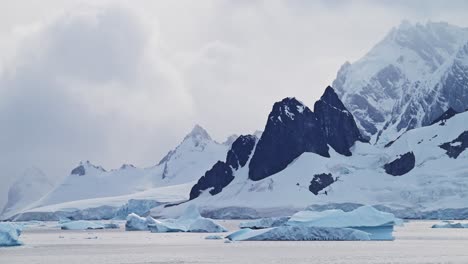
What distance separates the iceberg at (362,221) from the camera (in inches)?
4298

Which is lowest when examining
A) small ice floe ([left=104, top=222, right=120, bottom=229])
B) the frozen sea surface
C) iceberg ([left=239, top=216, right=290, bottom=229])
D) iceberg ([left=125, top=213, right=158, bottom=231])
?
the frozen sea surface

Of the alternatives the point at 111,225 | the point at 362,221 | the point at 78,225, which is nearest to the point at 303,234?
the point at 362,221

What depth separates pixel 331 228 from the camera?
4131 inches

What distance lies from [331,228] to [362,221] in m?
6.71

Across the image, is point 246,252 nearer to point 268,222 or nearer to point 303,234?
point 303,234

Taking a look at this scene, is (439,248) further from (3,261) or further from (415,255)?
(3,261)

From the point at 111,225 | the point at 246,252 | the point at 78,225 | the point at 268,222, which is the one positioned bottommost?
the point at 246,252

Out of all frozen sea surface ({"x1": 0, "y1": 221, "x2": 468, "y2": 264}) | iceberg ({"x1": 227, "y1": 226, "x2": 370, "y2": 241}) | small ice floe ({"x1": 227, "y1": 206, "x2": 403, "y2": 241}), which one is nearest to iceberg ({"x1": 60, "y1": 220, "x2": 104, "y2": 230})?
frozen sea surface ({"x1": 0, "y1": 221, "x2": 468, "y2": 264})

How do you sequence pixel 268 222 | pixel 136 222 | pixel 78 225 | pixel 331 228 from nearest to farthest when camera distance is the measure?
1. pixel 331 228
2. pixel 268 222
3. pixel 136 222
4. pixel 78 225

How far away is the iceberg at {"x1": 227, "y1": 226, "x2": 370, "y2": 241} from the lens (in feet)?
341

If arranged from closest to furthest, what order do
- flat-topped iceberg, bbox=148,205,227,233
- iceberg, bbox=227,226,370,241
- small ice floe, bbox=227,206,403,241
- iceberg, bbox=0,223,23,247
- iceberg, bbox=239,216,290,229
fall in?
Answer: iceberg, bbox=0,223,23,247 < iceberg, bbox=227,226,370,241 < small ice floe, bbox=227,206,403,241 < flat-topped iceberg, bbox=148,205,227,233 < iceberg, bbox=239,216,290,229

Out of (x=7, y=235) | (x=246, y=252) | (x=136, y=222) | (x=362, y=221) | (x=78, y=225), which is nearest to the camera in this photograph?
(x=246, y=252)

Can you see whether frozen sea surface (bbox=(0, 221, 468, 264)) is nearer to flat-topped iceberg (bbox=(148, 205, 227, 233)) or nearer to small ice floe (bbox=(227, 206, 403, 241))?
small ice floe (bbox=(227, 206, 403, 241))

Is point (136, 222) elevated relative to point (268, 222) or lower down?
elevated
